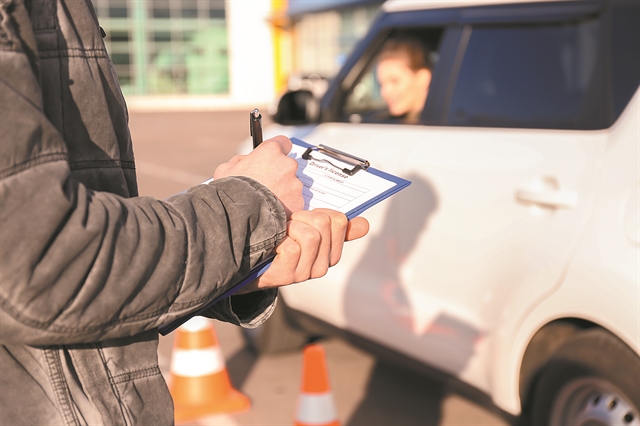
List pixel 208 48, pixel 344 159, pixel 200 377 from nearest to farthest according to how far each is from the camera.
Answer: pixel 344 159 < pixel 200 377 < pixel 208 48

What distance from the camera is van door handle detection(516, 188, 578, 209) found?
2.65m

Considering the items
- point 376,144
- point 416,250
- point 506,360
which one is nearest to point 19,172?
point 506,360

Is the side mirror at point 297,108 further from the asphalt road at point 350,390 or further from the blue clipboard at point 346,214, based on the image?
the blue clipboard at point 346,214

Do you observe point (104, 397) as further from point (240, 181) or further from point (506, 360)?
point (506, 360)

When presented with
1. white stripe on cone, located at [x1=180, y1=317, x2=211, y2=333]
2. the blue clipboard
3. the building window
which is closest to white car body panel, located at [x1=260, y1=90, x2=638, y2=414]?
white stripe on cone, located at [x1=180, y1=317, x2=211, y2=333]

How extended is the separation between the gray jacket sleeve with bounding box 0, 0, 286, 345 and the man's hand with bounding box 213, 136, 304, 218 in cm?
12

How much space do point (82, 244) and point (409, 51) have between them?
3085 millimetres

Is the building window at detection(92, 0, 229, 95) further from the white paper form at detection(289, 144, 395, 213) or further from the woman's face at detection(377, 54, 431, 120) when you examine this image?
the white paper form at detection(289, 144, 395, 213)

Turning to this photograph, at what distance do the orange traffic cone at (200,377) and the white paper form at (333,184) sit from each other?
243cm

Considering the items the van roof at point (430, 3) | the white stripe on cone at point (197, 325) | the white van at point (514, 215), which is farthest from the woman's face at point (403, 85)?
the white stripe on cone at point (197, 325)

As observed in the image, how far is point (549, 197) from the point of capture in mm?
2715

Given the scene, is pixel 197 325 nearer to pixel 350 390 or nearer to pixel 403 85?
pixel 350 390

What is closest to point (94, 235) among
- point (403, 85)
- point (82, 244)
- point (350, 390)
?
point (82, 244)

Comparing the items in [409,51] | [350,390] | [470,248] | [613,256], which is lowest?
[350,390]
